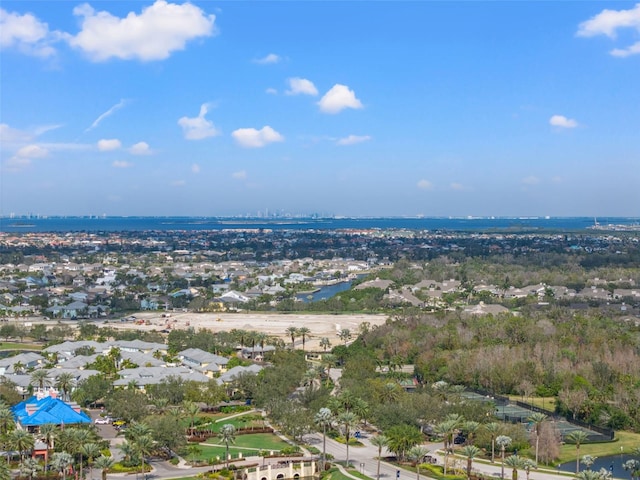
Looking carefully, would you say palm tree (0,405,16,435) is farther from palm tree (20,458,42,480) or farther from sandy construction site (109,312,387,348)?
sandy construction site (109,312,387,348)

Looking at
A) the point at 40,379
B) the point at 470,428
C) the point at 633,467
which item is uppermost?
the point at 40,379

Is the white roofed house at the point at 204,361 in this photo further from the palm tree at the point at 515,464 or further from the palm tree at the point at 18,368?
the palm tree at the point at 515,464

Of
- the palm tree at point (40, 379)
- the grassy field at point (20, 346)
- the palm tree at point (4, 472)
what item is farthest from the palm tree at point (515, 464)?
the grassy field at point (20, 346)

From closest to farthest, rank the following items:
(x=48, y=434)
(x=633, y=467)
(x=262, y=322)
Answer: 1. (x=633, y=467)
2. (x=48, y=434)
3. (x=262, y=322)

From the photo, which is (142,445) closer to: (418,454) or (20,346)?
(418,454)

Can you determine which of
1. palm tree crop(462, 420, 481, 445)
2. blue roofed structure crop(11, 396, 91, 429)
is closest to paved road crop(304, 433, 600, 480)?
palm tree crop(462, 420, 481, 445)

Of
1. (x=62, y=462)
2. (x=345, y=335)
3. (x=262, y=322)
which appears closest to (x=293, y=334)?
(x=345, y=335)
